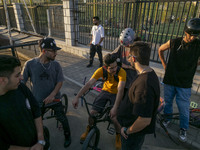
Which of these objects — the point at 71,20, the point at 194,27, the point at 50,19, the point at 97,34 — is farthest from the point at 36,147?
the point at 50,19

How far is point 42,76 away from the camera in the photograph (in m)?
2.62

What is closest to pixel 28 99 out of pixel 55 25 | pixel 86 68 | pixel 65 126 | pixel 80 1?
pixel 65 126

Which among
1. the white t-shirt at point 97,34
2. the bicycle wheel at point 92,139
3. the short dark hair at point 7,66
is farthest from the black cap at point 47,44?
the white t-shirt at point 97,34

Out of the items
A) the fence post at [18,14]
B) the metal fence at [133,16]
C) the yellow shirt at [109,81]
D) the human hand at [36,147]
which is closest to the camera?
the human hand at [36,147]

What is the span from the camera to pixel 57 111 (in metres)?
2.80

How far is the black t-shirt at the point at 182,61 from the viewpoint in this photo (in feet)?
8.64

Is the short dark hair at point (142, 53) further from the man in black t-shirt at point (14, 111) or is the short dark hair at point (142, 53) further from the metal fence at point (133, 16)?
the metal fence at point (133, 16)

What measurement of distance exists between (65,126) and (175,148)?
2.33m

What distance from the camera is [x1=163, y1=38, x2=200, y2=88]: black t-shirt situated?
2.63 m

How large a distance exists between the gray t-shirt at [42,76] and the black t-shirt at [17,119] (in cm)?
90

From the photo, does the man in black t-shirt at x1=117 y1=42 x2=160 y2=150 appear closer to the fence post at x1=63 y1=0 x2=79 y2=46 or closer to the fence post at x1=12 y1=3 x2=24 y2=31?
the fence post at x1=63 y1=0 x2=79 y2=46

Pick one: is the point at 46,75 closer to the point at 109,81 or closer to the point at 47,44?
the point at 47,44

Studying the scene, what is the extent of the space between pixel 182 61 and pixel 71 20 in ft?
24.2

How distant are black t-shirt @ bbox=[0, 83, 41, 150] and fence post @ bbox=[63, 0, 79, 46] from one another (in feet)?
25.1
